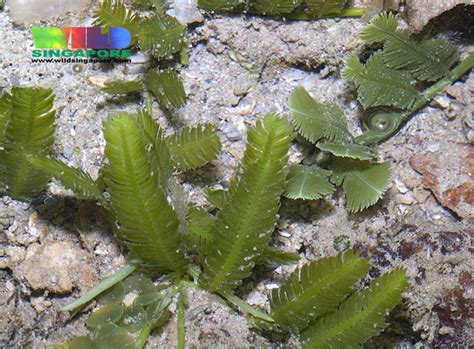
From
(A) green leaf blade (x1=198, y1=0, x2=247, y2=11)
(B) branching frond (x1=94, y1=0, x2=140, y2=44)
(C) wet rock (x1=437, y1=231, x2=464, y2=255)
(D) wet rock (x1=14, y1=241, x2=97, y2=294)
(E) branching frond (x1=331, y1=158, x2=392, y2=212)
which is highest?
(A) green leaf blade (x1=198, y1=0, x2=247, y2=11)

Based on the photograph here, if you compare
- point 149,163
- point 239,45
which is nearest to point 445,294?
point 149,163

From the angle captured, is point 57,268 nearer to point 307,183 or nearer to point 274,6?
point 307,183

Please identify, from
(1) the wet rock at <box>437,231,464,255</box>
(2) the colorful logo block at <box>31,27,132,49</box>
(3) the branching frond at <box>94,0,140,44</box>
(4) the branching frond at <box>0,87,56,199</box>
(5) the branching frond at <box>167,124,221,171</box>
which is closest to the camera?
(4) the branching frond at <box>0,87,56,199</box>

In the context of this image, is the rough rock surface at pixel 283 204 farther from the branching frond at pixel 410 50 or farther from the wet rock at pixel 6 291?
the branching frond at pixel 410 50

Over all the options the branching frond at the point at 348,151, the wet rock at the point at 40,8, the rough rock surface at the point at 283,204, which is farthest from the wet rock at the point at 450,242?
the wet rock at the point at 40,8

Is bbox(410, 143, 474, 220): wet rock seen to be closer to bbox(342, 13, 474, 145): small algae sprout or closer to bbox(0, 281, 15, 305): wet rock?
bbox(342, 13, 474, 145): small algae sprout

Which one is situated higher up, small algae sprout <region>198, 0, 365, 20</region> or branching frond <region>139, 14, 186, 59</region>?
small algae sprout <region>198, 0, 365, 20</region>

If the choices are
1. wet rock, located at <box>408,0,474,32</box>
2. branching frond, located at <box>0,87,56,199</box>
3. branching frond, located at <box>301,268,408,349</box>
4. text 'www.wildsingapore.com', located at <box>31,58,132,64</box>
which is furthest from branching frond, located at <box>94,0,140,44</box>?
branching frond, located at <box>301,268,408,349</box>

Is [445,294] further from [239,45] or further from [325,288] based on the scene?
[239,45]
